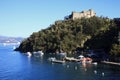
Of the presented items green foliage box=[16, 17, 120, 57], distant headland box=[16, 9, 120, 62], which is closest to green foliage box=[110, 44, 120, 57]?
distant headland box=[16, 9, 120, 62]

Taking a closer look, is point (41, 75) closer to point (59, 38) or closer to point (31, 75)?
point (31, 75)

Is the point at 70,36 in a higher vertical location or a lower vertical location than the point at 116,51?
higher

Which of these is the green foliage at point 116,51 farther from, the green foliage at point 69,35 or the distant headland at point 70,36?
the green foliage at point 69,35

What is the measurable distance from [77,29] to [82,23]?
4.75m

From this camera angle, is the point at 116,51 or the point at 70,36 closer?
the point at 116,51

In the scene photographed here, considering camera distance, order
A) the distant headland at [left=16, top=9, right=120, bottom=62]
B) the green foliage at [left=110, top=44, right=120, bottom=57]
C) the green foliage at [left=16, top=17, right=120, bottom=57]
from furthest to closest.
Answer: the green foliage at [left=16, top=17, right=120, bottom=57] < the distant headland at [left=16, top=9, right=120, bottom=62] < the green foliage at [left=110, top=44, right=120, bottom=57]

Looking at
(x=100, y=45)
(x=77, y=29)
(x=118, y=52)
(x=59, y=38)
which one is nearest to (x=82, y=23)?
(x=77, y=29)

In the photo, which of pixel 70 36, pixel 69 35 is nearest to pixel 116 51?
pixel 70 36

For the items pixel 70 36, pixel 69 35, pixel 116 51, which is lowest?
pixel 116 51

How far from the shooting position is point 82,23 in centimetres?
17600

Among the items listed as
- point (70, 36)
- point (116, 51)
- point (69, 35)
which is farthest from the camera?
point (69, 35)

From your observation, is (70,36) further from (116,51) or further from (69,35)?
(116,51)

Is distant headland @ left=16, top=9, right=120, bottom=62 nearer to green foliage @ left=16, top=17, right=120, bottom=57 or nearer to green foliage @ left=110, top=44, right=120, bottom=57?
green foliage @ left=16, top=17, right=120, bottom=57

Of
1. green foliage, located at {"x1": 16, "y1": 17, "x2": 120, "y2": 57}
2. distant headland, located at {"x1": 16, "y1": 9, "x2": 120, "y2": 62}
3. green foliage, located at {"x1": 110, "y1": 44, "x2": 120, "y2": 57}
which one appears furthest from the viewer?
green foliage, located at {"x1": 16, "y1": 17, "x2": 120, "y2": 57}
